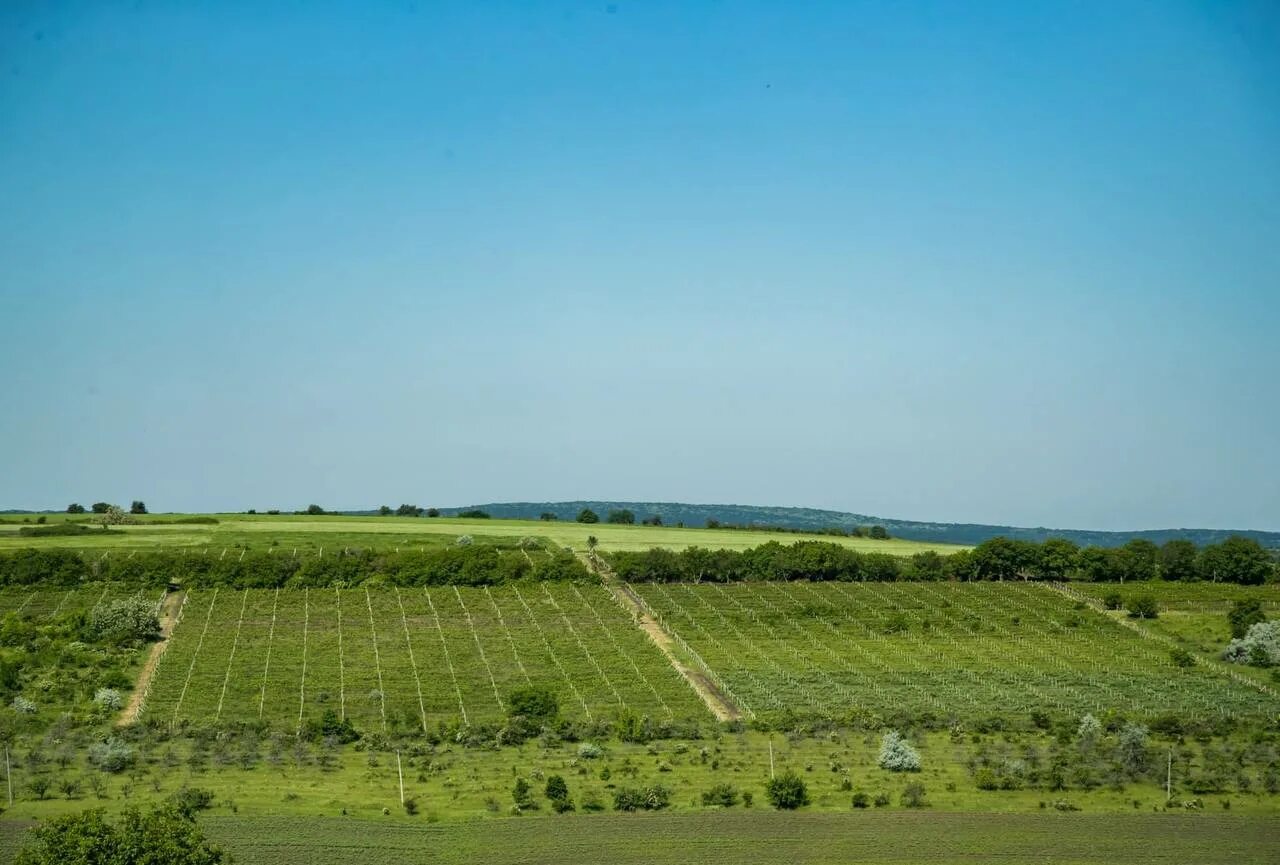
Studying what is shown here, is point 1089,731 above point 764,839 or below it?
above

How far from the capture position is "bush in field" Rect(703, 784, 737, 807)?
71.2 m

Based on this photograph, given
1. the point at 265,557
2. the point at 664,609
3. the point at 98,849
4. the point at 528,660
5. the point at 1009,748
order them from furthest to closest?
1. the point at 265,557
2. the point at 664,609
3. the point at 528,660
4. the point at 1009,748
5. the point at 98,849

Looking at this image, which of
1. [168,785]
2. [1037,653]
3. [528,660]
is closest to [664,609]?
[528,660]

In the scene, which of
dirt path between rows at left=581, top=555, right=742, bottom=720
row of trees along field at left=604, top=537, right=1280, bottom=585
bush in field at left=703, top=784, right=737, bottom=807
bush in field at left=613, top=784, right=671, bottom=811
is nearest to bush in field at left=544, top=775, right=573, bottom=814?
bush in field at left=613, top=784, right=671, bottom=811

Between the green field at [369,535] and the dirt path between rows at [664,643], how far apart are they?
14691 millimetres

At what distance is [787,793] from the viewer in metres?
70.8

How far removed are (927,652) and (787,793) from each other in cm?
4589

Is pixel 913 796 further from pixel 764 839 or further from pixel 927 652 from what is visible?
pixel 927 652

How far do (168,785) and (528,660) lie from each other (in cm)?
3737

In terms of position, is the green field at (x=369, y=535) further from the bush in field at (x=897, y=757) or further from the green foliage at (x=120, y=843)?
the green foliage at (x=120, y=843)

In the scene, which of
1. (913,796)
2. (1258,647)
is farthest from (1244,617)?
(913,796)

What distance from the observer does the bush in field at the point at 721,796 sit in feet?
234

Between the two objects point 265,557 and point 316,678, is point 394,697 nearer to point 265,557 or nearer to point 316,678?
point 316,678

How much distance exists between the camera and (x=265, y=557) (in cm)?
13538
